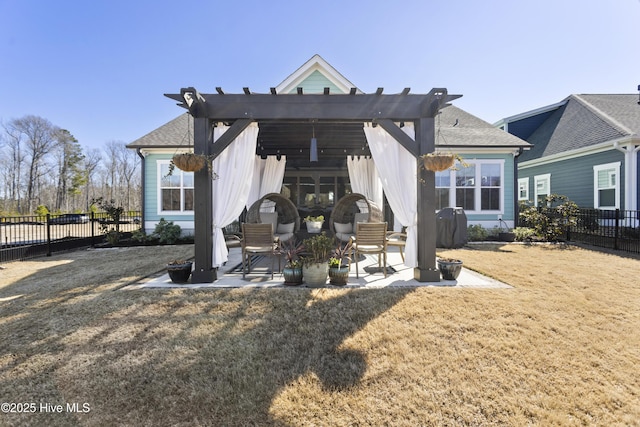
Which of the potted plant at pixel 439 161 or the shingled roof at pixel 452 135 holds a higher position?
the shingled roof at pixel 452 135

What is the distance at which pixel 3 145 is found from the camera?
30.8m

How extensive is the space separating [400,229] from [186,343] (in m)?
8.68

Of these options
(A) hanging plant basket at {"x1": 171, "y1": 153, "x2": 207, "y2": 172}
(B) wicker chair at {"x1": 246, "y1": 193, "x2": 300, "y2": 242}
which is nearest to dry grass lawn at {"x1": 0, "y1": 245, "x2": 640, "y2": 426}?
(A) hanging plant basket at {"x1": 171, "y1": 153, "x2": 207, "y2": 172}

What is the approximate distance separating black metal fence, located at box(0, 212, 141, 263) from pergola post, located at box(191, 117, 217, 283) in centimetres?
529

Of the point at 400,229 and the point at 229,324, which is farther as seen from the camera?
the point at 400,229

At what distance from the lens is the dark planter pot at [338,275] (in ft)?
14.8

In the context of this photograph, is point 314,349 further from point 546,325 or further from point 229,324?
point 546,325

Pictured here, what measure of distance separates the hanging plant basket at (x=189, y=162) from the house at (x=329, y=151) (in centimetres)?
37

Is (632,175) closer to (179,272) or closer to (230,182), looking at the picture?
(230,182)

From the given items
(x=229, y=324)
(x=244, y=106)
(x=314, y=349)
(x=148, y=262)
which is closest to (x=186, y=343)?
(x=229, y=324)

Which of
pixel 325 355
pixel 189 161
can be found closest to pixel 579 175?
pixel 325 355

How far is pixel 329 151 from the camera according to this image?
28.8ft

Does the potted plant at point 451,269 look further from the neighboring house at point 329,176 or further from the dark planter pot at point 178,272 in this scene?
the neighboring house at point 329,176

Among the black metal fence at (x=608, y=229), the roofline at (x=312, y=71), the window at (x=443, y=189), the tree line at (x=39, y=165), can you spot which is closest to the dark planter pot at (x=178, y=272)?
the roofline at (x=312, y=71)
